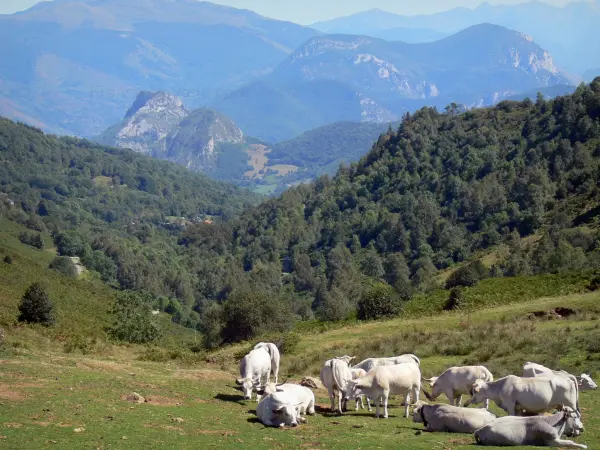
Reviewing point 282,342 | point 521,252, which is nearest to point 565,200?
point 521,252

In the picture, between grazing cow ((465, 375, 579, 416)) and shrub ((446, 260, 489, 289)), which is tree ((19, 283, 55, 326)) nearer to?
grazing cow ((465, 375, 579, 416))

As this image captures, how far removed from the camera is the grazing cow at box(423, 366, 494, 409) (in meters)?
20.7

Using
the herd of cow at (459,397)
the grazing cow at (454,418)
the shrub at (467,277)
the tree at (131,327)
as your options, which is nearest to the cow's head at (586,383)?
the herd of cow at (459,397)

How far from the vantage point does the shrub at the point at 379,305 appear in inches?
2125

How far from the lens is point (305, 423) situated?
19.0 m

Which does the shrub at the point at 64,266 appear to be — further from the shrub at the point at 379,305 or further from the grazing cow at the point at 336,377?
the grazing cow at the point at 336,377

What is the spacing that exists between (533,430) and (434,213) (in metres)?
119

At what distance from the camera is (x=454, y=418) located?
17.6 meters

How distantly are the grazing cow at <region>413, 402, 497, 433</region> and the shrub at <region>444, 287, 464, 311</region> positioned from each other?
33.3 meters

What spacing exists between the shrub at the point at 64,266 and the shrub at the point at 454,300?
92.7 metres

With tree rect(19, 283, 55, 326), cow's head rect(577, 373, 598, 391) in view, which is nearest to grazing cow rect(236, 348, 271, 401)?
cow's head rect(577, 373, 598, 391)

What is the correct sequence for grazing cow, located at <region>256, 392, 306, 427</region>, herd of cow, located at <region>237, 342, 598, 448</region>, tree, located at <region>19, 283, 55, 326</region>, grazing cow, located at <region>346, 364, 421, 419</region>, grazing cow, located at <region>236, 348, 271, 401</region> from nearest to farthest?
herd of cow, located at <region>237, 342, 598, 448</region> < grazing cow, located at <region>256, 392, 306, 427</region> < grazing cow, located at <region>346, 364, 421, 419</region> < grazing cow, located at <region>236, 348, 271, 401</region> < tree, located at <region>19, 283, 55, 326</region>

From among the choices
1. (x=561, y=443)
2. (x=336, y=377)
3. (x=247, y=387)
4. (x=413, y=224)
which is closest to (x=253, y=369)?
(x=247, y=387)

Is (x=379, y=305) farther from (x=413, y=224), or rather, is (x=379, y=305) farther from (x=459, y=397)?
(x=413, y=224)
